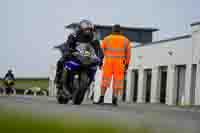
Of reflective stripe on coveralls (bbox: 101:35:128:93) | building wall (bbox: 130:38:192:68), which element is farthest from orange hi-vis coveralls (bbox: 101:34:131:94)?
building wall (bbox: 130:38:192:68)

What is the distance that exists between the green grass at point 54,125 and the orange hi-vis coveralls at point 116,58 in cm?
1038

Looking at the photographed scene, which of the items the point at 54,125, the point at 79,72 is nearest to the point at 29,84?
the point at 79,72

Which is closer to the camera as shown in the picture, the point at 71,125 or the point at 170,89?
the point at 71,125

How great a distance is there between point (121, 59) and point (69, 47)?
1638 mm

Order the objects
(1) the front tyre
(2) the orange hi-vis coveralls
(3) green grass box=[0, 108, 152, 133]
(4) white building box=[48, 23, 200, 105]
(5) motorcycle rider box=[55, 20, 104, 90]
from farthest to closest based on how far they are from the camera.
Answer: (4) white building box=[48, 23, 200, 105] < (2) the orange hi-vis coveralls < (1) the front tyre < (5) motorcycle rider box=[55, 20, 104, 90] < (3) green grass box=[0, 108, 152, 133]

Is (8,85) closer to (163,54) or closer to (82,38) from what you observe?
(163,54)

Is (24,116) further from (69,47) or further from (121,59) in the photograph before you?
(121,59)

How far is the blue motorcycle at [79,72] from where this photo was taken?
1106cm

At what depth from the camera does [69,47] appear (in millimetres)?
11203

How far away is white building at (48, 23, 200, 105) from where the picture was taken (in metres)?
35.0

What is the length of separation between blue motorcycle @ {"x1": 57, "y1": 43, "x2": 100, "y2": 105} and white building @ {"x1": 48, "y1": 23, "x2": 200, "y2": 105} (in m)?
20.4

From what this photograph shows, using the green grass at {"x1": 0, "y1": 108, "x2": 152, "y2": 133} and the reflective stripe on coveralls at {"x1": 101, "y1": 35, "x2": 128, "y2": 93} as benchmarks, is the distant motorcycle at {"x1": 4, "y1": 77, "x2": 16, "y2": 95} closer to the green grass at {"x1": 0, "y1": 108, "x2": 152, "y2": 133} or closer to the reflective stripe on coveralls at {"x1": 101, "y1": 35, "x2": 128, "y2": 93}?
the reflective stripe on coveralls at {"x1": 101, "y1": 35, "x2": 128, "y2": 93}

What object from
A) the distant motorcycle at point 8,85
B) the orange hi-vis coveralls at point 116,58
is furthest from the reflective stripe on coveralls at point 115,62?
the distant motorcycle at point 8,85


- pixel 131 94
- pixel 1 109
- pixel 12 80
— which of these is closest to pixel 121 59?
pixel 1 109
